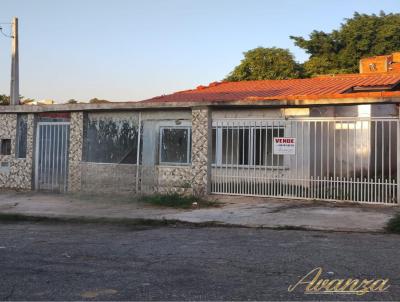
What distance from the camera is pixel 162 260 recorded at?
20.1 ft

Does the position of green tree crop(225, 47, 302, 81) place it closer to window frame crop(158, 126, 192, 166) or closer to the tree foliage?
the tree foliage

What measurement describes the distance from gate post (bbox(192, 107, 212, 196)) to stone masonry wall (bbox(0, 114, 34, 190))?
5279 millimetres

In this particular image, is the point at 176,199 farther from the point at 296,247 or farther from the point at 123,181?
the point at 296,247

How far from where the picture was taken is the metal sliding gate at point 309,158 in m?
10.8

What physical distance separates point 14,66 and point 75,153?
8.65 m

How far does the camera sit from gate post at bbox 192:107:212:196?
12445 millimetres

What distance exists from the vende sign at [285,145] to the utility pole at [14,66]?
1268 cm

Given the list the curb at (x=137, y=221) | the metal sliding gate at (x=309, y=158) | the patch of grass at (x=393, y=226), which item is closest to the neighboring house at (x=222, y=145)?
the metal sliding gate at (x=309, y=158)

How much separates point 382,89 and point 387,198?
4.57 m

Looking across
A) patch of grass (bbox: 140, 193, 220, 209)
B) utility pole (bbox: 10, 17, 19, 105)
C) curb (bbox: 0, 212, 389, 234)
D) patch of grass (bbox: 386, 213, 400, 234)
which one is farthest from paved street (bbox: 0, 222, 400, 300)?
utility pole (bbox: 10, 17, 19, 105)

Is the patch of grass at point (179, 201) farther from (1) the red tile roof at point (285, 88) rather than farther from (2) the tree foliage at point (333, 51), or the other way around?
(2) the tree foliage at point (333, 51)

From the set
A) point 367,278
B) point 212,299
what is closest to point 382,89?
point 367,278

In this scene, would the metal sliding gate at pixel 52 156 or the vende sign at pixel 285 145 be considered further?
the metal sliding gate at pixel 52 156

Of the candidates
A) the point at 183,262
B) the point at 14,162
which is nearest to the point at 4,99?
the point at 14,162
